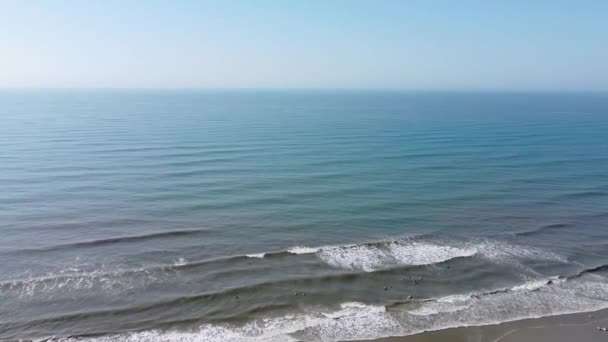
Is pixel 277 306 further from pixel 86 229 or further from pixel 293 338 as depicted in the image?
pixel 86 229

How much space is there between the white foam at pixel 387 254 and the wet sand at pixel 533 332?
21.8 feet

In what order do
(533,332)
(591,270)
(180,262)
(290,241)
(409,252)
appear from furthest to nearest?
(290,241)
(409,252)
(180,262)
(591,270)
(533,332)

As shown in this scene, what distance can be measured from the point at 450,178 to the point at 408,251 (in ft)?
64.9

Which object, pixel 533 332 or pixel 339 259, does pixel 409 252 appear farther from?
pixel 533 332

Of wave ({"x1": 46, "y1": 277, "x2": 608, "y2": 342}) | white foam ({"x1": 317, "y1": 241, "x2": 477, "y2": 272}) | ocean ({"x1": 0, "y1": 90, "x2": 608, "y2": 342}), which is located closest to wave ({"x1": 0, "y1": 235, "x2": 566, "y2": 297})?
white foam ({"x1": 317, "y1": 241, "x2": 477, "y2": 272})

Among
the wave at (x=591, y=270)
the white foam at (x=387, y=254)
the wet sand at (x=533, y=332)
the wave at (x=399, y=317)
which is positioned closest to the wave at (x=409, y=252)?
the white foam at (x=387, y=254)

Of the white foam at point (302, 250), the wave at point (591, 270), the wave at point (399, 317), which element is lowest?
the wave at point (399, 317)

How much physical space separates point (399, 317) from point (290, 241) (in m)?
10.7

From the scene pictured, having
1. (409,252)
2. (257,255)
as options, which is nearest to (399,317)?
(409,252)

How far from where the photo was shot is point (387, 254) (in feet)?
87.2

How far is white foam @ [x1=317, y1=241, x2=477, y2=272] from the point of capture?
25297 millimetres

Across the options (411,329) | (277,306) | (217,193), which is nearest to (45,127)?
(217,193)

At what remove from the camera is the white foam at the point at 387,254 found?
83.0ft

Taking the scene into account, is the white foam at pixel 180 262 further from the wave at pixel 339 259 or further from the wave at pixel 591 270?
the wave at pixel 591 270
